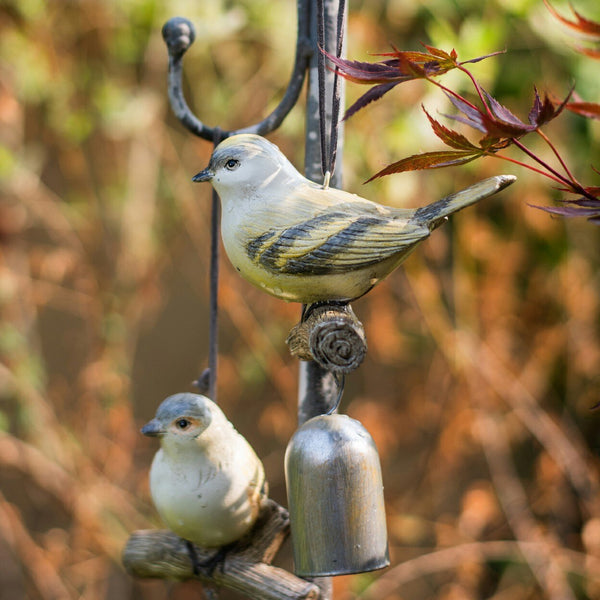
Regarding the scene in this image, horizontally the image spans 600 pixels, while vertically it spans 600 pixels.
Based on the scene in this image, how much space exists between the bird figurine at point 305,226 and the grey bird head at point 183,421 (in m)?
0.20

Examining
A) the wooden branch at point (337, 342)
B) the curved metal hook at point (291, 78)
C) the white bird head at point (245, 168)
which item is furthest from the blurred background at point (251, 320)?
the wooden branch at point (337, 342)

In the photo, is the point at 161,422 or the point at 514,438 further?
the point at 514,438

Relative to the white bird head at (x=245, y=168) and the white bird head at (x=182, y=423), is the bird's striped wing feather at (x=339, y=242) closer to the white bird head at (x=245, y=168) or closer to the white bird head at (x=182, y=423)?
the white bird head at (x=245, y=168)

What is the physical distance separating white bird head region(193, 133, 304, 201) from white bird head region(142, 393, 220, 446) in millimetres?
274

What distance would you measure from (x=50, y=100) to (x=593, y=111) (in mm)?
1750

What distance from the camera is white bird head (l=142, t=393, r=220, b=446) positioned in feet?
2.96

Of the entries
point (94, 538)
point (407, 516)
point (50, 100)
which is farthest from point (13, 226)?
point (407, 516)

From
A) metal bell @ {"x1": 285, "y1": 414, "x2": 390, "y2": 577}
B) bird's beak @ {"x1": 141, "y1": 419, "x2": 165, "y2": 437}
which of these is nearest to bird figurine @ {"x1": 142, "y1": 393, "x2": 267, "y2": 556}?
bird's beak @ {"x1": 141, "y1": 419, "x2": 165, "y2": 437}

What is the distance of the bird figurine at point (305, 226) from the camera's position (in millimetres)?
755

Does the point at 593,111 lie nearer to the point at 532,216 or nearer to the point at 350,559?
the point at 350,559

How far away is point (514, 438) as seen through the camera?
2.15 m

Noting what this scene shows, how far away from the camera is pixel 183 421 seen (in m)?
0.90

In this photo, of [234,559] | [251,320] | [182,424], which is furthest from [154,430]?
[251,320]

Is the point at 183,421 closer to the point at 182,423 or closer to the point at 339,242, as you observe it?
the point at 182,423
